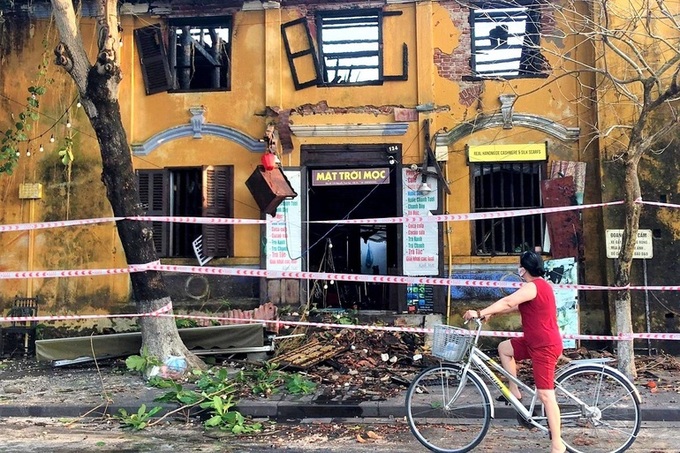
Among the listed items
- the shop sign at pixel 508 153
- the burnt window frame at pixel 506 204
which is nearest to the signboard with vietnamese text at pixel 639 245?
the burnt window frame at pixel 506 204

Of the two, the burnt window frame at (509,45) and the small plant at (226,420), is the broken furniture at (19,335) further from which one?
the burnt window frame at (509,45)

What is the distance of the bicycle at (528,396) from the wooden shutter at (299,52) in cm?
656

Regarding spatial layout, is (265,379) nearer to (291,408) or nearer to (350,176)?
(291,408)

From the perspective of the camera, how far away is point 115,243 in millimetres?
10641

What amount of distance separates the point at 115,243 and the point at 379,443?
23.2 ft

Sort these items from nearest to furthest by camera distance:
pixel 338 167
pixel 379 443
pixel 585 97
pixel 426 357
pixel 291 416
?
pixel 379 443 → pixel 291 416 → pixel 426 357 → pixel 585 97 → pixel 338 167

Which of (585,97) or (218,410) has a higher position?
(585,97)

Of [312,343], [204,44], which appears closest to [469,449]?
[312,343]

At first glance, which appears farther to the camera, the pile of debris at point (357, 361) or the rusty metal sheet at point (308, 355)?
the rusty metal sheet at point (308, 355)

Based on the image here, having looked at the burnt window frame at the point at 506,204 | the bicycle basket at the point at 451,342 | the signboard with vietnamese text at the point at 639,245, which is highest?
the burnt window frame at the point at 506,204

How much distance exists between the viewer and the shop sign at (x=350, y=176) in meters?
10.3

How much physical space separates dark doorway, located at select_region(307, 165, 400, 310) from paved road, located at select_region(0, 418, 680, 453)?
14.4ft

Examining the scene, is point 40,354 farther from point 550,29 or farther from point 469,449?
point 550,29

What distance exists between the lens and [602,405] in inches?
202
